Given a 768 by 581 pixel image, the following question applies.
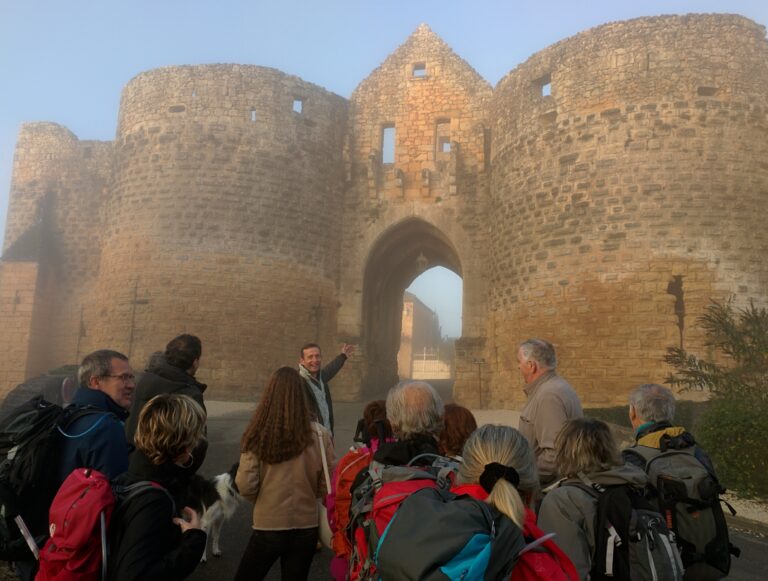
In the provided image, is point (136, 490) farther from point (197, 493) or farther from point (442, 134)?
point (442, 134)

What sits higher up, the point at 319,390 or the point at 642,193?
the point at 642,193

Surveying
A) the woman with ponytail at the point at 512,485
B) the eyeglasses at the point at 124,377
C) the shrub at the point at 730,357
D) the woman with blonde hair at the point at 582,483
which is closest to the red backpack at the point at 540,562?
the woman with ponytail at the point at 512,485

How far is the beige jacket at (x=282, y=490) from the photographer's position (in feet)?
9.77

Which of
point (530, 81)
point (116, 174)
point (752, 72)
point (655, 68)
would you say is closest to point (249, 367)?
point (116, 174)

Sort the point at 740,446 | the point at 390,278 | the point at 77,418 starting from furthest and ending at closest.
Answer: the point at 390,278 < the point at 740,446 < the point at 77,418

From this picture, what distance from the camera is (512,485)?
1882 millimetres

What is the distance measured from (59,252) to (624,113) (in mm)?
15773

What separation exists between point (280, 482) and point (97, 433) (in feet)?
3.00

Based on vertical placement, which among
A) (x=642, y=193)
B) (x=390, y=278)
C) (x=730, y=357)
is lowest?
(x=730, y=357)

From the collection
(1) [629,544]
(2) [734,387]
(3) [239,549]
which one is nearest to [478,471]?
(1) [629,544]

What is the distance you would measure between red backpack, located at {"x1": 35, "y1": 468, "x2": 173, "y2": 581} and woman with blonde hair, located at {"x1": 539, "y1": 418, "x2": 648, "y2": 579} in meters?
1.57

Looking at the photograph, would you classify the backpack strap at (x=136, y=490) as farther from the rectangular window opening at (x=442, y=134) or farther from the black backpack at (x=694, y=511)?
the rectangular window opening at (x=442, y=134)

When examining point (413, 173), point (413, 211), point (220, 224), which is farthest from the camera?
point (413, 173)

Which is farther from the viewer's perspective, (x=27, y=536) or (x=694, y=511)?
(x=694, y=511)
